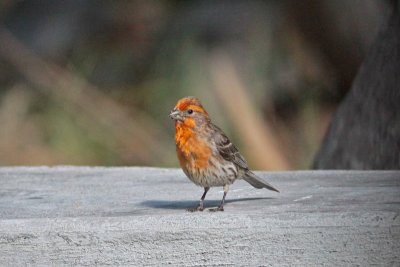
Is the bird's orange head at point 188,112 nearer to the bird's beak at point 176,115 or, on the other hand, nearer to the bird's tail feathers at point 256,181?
the bird's beak at point 176,115

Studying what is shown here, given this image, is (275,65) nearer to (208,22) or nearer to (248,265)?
(208,22)

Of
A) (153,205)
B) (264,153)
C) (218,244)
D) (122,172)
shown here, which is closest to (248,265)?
(218,244)

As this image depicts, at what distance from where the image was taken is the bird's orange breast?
4215 mm

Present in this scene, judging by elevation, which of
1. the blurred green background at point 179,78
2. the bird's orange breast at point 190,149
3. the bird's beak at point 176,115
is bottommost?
the blurred green background at point 179,78

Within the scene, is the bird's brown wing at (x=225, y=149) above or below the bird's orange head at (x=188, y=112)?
below

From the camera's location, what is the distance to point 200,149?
4.24 metres

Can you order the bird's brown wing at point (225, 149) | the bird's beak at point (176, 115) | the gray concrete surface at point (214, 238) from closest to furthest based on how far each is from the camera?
the gray concrete surface at point (214, 238)
the bird's beak at point (176, 115)
the bird's brown wing at point (225, 149)

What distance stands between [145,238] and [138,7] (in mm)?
3296

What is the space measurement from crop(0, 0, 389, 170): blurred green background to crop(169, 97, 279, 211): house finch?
7.03 feet

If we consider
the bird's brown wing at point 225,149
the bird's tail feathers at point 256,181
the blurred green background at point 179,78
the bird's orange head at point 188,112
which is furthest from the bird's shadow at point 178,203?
the blurred green background at point 179,78

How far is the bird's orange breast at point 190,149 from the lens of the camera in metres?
4.21

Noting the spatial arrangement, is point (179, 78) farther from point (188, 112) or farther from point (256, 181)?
point (188, 112)

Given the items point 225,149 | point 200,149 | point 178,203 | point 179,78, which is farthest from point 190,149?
point 179,78

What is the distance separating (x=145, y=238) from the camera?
12.2 feet
